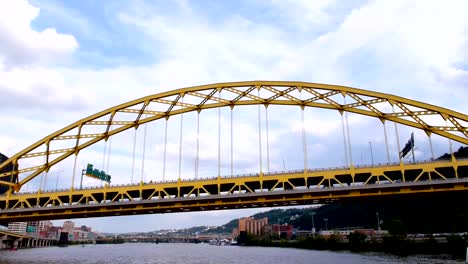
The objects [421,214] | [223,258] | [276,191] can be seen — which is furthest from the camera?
[421,214]

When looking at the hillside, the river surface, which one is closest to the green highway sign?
the river surface

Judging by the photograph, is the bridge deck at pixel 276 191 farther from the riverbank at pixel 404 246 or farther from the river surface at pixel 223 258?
the riverbank at pixel 404 246

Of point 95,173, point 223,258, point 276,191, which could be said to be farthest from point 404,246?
point 95,173

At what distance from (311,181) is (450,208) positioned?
61908mm

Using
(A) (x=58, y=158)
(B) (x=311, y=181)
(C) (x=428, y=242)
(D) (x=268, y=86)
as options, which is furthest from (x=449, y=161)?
(A) (x=58, y=158)

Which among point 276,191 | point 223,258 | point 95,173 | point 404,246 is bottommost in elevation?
point 223,258

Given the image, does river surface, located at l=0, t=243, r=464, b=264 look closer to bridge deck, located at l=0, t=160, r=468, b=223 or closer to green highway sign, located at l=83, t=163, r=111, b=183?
bridge deck, located at l=0, t=160, r=468, b=223

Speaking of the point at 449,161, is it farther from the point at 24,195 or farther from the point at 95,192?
the point at 24,195

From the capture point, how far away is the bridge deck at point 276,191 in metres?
38.4

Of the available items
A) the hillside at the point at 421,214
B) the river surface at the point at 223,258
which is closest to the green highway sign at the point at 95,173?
the river surface at the point at 223,258

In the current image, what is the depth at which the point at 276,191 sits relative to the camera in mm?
40562

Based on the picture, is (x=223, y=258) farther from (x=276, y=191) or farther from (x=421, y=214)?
(x=421, y=214)

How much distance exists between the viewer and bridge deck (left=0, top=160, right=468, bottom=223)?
126ft

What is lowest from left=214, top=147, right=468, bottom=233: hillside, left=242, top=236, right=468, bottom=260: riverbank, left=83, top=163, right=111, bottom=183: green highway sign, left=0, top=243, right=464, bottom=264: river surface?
left=0, top=243, right=464, bottom=264: river surface
